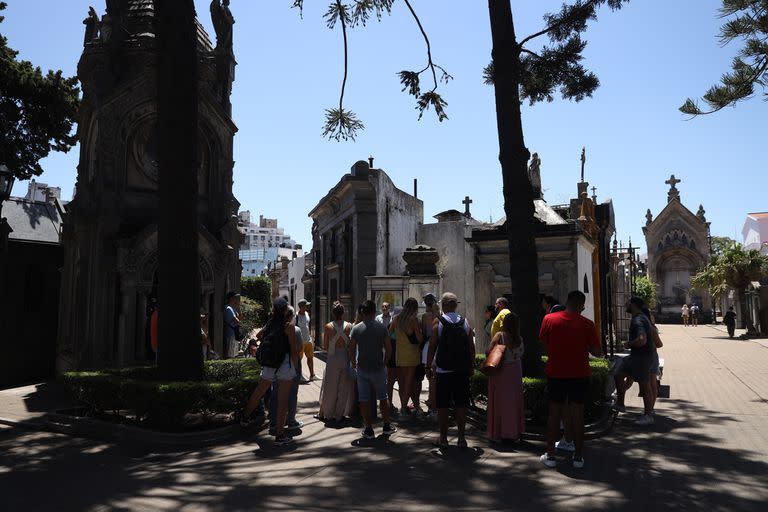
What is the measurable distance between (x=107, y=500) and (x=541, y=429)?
492 cm

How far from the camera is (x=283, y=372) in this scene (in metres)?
6.96

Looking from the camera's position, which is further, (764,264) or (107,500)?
(764,264)

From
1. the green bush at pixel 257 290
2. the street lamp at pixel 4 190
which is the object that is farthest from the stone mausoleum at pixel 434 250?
the green bush at pixel 257 290

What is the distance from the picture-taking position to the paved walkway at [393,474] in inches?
186

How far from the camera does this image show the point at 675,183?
56.2 metres

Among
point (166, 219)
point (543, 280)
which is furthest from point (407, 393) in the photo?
point (543, 280)

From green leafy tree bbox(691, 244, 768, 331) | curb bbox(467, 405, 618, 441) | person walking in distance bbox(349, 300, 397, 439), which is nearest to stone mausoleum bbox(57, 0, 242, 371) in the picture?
person walking in distance bbox(349, 300, 397, 439)

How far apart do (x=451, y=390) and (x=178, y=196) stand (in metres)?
4.48

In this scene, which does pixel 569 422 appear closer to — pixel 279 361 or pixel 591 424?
pixel 591 424

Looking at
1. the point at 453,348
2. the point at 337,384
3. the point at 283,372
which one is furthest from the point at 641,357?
the point at 283,372

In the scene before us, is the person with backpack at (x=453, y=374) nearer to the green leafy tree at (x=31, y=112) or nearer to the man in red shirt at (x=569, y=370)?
the man in red shirt at (x=569, y=370)

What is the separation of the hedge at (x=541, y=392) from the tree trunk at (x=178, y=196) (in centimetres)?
388

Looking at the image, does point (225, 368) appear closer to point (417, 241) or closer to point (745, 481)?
point (745, 481)

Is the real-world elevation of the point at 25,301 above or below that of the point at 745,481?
above
